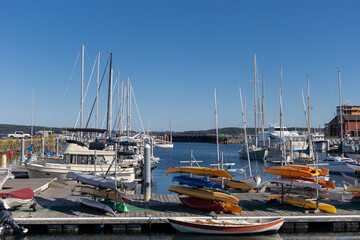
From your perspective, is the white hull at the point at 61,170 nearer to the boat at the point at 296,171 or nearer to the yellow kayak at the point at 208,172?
the yellow kayak at the point at 208,172

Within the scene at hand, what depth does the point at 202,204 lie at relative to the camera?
1898 cm

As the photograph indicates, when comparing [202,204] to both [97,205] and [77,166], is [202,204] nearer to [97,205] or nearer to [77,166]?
[97,205]

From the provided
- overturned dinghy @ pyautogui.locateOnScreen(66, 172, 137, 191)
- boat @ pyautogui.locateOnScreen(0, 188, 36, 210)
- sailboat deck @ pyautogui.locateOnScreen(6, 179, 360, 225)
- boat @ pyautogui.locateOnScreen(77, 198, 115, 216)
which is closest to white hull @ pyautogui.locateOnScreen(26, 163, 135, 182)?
sailboat deck @ pyautogui.locateOnScreen(6, 179, 360, 225)

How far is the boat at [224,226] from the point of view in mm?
16719

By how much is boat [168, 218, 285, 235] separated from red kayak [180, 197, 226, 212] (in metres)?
1.54

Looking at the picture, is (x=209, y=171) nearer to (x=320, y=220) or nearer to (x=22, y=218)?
(x=320, y=220)

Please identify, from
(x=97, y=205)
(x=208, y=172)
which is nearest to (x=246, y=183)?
(x=208, y=172)

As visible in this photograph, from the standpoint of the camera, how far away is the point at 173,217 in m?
17.5

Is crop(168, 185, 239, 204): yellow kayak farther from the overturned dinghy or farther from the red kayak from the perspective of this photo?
the overturned dinghy

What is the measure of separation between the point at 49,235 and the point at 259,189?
549 inches

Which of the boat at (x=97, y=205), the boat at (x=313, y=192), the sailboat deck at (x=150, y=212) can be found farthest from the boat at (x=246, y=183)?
the boat at (x=97, y=205)

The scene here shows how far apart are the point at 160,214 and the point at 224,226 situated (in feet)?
10.8

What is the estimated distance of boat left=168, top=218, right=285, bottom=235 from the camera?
1672 cm

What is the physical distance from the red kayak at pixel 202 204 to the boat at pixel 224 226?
1.54 meters
